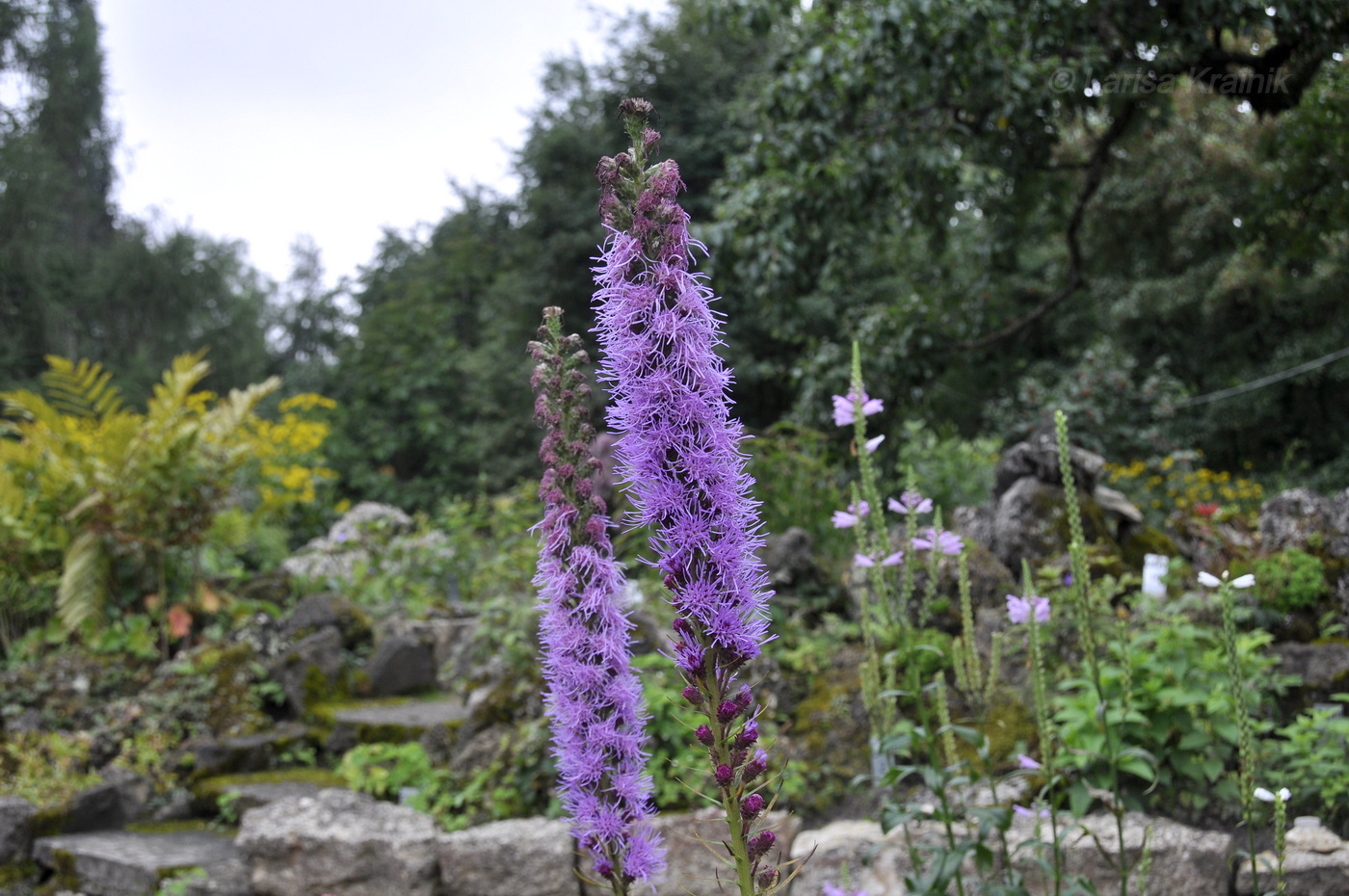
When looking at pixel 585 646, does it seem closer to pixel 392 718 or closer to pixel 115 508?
pixel 392 718

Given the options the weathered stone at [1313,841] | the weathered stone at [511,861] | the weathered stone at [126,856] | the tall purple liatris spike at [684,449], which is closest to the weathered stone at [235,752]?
the weathered stone at [126,856]

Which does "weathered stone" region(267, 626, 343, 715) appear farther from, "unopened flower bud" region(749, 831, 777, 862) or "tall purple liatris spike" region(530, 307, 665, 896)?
"unopened flower bud" region(749, 831, 777, 862)

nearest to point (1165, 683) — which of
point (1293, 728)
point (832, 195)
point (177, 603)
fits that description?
point (1293, 728)

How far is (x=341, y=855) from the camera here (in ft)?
11.8

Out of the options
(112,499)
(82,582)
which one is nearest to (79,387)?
(112,499)

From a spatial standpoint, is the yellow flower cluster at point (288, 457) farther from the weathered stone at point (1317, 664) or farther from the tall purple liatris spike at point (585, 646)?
the weathered stone at point (1317, 664)

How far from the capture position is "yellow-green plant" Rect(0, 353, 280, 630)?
5.89m

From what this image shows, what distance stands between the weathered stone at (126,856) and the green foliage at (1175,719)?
147 inches

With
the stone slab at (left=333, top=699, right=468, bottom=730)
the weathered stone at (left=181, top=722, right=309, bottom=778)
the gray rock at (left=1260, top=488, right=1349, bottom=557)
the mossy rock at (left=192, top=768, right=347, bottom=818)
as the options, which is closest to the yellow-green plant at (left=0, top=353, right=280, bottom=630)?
the weathered stone at (left=181, top=722, right=309, bottom=778)

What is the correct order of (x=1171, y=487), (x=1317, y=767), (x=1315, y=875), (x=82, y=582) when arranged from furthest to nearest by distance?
(x=1171, y=487), (x=82, y=582), (x=1317, y=767), (x=1315, y=875)

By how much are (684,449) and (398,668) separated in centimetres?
540

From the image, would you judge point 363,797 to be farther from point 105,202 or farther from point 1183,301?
point 105,202

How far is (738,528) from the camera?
130cm

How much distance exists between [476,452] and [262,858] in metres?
12.5
